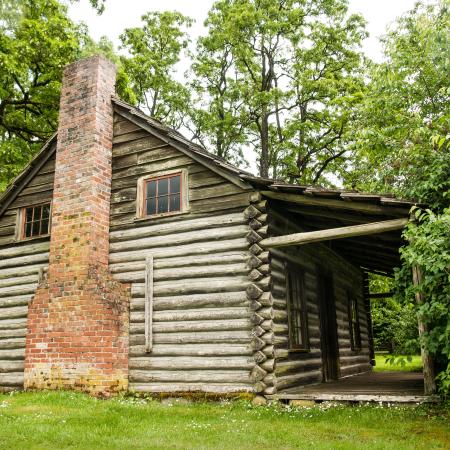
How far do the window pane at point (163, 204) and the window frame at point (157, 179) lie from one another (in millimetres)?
125

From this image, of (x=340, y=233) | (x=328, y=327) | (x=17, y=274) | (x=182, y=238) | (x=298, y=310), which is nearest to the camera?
(x=340, y=233)

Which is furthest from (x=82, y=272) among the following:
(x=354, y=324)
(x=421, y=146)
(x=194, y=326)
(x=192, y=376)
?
(x=354, y=324)

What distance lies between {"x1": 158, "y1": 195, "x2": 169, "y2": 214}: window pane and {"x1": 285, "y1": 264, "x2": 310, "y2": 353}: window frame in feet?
10.2

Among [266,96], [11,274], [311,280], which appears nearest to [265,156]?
[266,96]

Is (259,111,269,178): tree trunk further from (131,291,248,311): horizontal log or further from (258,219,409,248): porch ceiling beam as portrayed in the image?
(258,219,409,248): porch ceiling beam

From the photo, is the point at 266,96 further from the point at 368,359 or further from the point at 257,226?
the point at 257,226

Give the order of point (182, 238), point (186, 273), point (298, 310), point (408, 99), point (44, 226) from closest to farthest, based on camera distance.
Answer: point (186, 273) → point (182, 238) → point (298, 310) → point (44, 226) → point (408, 99)

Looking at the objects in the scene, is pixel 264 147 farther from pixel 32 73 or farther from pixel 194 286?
pixel 194 286

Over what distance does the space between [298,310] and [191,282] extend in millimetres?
2798

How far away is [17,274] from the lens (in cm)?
1238

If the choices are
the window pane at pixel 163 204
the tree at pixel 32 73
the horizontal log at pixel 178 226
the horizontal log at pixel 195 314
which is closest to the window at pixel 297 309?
the horizontal log at pixel 195 314

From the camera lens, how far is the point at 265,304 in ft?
30.5

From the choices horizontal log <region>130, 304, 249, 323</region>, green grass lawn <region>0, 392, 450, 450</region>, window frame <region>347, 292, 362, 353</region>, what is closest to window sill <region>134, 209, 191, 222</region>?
horizontal log <region>130, 304, 249, 323</region>

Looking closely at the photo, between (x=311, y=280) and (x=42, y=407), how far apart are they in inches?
280
